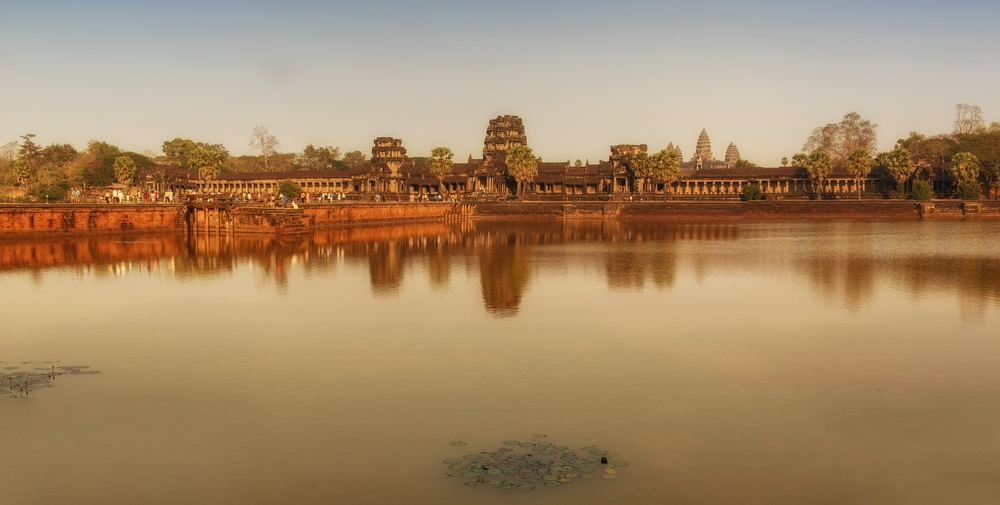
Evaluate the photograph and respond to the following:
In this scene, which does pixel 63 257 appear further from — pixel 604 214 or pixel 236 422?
pixel 604 214

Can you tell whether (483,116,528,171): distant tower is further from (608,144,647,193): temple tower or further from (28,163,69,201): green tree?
(28,163,69,201): green tree

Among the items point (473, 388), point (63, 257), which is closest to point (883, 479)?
point (473, 388)

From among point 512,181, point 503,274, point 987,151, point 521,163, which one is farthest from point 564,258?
point 987,151

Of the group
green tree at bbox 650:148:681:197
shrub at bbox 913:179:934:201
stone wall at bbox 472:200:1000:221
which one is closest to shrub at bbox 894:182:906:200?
shrub at bbox 913:179:934:201

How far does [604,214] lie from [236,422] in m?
76.6

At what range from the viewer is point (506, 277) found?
31500 millimetres

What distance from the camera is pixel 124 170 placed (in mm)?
114062

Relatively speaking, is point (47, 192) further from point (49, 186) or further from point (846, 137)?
point (846, 137)

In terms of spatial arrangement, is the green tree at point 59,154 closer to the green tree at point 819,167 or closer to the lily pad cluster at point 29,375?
the green tree at point 819,167

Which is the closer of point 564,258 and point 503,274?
point 503,274

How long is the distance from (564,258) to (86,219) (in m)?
31.8

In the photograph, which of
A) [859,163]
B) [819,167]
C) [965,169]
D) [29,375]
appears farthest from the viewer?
[819,167]

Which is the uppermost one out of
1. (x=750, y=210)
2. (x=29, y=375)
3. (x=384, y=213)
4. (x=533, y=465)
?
(x=384, y=213)

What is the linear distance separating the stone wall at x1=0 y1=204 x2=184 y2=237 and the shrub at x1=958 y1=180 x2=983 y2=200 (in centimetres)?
7881
